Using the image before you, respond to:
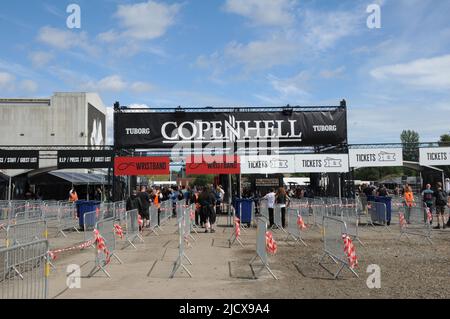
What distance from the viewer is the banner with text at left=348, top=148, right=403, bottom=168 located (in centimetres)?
2309

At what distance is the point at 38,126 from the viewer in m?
58.2

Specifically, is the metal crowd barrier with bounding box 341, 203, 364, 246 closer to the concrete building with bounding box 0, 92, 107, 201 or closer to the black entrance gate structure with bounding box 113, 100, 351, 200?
the black entrance gate structure with bounding box 113, 100, 351, 200

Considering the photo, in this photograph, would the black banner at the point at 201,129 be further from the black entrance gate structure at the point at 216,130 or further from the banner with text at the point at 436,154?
the banner with text at the point at 436,154

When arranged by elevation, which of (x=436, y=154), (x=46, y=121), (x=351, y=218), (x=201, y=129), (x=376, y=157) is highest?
(x=46, y=121)

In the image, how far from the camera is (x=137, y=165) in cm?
2297

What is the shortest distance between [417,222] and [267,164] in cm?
933

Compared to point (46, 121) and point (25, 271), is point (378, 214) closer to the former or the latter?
point (25, 271)

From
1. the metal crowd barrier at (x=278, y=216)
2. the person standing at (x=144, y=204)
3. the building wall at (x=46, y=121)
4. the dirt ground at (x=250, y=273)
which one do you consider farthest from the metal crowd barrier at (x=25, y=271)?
the building wall at (x=46, y=121)

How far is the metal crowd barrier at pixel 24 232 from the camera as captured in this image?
10.1m

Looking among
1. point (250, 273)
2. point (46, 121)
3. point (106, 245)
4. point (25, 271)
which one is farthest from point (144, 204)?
point (46, 121)

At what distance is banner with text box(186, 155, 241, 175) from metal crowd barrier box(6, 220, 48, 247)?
38.1ft

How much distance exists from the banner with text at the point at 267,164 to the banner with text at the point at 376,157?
10.8ft
